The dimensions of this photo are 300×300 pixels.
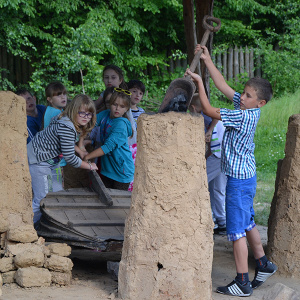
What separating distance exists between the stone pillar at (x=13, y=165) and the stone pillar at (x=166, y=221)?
105cm

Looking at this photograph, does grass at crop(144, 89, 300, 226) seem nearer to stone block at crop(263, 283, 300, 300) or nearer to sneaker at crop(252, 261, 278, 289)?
sneaker at crop(252, 261, 278, 289)

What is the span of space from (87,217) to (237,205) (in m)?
1.31

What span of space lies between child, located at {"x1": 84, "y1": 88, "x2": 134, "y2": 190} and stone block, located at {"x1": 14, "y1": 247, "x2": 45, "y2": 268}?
61.8 inches

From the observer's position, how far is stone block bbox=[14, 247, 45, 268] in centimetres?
407

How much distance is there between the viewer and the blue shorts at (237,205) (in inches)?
171

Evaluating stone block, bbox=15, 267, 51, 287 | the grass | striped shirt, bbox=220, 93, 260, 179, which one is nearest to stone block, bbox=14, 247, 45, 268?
stone block, bbox=15, 267, 51, 287

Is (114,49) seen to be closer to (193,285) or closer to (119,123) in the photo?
(119,123)

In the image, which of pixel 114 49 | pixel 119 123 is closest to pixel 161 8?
pixel 114 49

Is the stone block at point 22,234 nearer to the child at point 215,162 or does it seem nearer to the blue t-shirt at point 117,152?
the blue t-shirt at point 117,152

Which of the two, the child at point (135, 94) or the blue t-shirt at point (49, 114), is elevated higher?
the child at point (135, 94)

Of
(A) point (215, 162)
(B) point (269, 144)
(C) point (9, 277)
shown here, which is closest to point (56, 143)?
(C) point (9, 277)

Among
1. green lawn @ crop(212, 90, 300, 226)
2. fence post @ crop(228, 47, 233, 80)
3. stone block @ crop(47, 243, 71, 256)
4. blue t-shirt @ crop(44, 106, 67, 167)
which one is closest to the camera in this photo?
stone block @ crop(47, 243, 71, 256)

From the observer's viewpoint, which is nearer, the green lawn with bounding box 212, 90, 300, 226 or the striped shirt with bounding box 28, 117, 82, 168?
the striped shirt with bounding box 28, 117, 82, 168

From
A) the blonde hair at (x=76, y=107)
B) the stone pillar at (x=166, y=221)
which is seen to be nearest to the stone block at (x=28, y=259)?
the stone pillar at (x=166, y=221)
